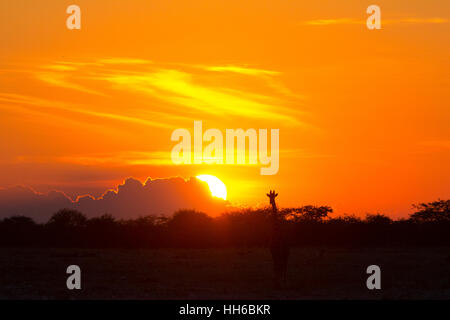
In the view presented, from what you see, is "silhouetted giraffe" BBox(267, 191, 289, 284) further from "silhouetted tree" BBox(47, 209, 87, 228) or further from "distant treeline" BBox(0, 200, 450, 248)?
"silhouetted tree" BBox(47, 209, 87, 228)

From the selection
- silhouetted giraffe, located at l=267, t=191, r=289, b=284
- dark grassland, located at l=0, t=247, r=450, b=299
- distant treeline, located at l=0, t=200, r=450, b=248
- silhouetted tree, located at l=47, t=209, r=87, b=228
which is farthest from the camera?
silhouetted tree, located at l=47, t=209, r=87, b=228

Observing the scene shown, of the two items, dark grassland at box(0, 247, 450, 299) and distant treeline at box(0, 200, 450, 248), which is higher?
distant treeline at box(0, 200, 450, 248)

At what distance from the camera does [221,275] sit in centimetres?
2948

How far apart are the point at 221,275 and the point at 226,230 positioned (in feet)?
81.9

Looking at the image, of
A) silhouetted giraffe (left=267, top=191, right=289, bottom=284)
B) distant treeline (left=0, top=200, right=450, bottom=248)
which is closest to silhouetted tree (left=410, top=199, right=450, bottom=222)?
distant treeline (left=0, top=200, right=450, bottom=248)

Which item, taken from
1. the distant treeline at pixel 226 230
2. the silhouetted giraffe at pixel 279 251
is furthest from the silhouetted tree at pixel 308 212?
the silhouetted giraffe at pixel 279 251

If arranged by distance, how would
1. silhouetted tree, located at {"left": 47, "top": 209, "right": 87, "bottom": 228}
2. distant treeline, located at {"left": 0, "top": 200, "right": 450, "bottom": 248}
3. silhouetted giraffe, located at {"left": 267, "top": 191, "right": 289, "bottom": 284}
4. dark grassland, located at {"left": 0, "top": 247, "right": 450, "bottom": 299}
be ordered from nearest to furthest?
1. dark grassland, located at {"left": 0, "top": 247, "right": 450, "bottom": 299}
2. silhouetted giraffe, located at {"left": 267, "top": 191, "right": 289, "bottom": 284}
3. distant treeline, located at {"left": 0, "top": 200, "right": 450, "bottom": 248}
4. silhouetted tree, located at {"left": 47, "top": 209, "right": 87, "bottom": 228}

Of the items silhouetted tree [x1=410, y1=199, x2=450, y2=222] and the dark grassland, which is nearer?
the dark grassland

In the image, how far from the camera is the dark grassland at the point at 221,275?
23614 millimetres

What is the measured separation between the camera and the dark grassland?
23.6 m

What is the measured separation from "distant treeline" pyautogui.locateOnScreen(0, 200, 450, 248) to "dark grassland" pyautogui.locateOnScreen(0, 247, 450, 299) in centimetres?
902

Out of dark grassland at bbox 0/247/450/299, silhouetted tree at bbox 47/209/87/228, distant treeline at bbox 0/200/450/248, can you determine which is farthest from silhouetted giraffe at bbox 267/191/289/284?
silhouetted tree at bbox 47/209/87/228

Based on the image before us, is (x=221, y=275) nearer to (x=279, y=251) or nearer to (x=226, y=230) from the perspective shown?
(x=279, y=251)
